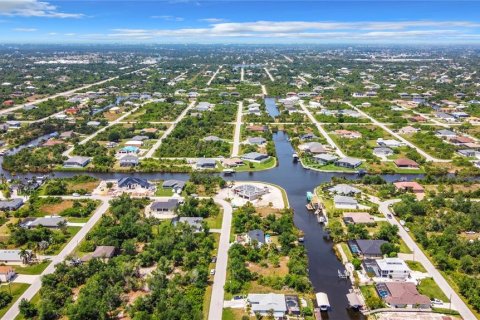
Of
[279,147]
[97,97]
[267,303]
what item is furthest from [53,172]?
[97,97]

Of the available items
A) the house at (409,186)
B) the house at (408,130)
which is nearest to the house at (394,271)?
the house at (409,186)

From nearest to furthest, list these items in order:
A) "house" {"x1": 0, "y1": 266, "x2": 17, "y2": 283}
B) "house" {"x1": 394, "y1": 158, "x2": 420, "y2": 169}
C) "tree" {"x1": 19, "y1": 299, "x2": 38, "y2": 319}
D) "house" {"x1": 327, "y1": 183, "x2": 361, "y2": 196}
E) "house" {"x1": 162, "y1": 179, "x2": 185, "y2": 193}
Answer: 1. "tree" {"x1": 19, "y1": 299, "x2": 38, "y2": 319}
2. "house" {"x1": 0, "y1": 266, "x2": 17, "y2": 283}
3. "house" {"x1": 327, "y1": 183, "x2": 361, "y2": 196}
4. "house" {"x1": 162, "y1": 179, "x2": 185, "y2": 193}
5. "house" {"x1": 394, "y1": 158, "x2": 420, "y2": 169}

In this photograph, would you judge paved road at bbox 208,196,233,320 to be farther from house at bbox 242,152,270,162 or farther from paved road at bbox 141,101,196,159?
paved road at bbox 141,101,196,159

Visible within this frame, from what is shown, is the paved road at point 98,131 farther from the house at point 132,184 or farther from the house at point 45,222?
the house at point 45,222

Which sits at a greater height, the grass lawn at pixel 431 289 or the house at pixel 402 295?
the house at pixel 402 295

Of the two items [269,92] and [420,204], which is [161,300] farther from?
[269,92]

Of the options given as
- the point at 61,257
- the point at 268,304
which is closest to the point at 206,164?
the point at 61,257

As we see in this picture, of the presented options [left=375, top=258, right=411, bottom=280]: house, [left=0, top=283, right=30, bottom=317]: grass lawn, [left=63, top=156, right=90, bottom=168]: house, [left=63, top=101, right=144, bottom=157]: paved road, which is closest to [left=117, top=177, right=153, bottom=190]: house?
[left=63, top=156, right=90, bottom=168]: house
